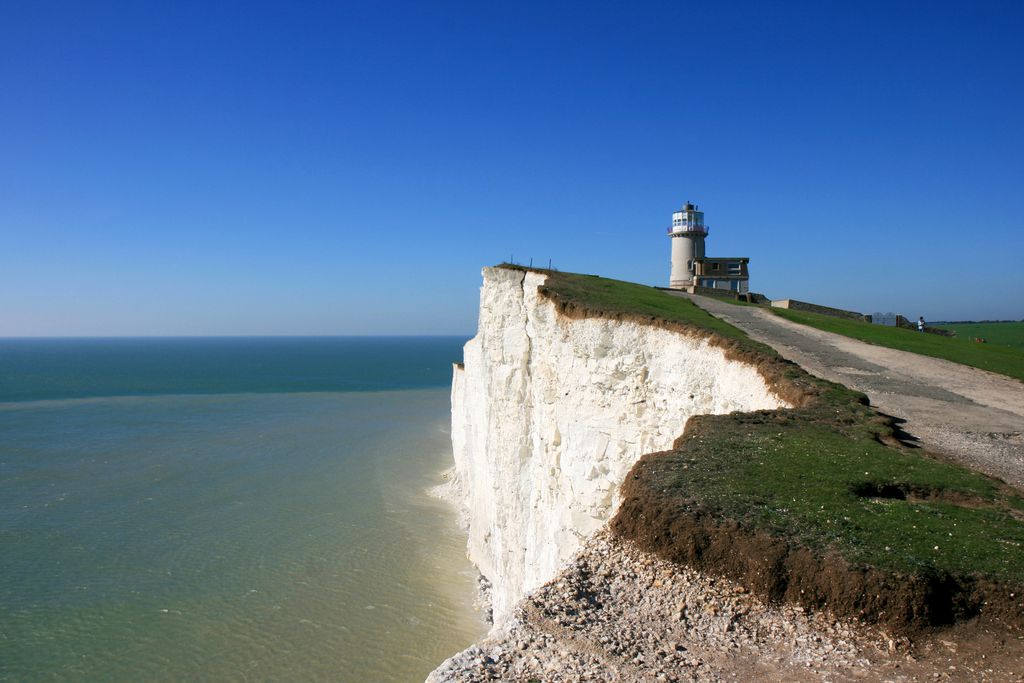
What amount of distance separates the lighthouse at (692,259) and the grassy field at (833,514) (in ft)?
108

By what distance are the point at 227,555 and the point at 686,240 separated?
34.6m

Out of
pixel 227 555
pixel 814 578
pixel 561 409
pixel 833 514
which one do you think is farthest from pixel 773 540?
pixel 227 555

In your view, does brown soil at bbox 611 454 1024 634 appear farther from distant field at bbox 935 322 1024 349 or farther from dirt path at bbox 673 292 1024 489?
distant field at bbox 935 322 1024 349

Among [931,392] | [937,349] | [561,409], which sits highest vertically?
[937,349]

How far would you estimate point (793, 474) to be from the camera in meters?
5.84

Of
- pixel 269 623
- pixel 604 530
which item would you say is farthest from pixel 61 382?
pixel 604 530

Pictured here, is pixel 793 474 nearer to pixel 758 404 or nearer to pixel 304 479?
pixel 758 404

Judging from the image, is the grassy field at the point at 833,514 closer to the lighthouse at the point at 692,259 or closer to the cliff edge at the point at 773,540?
the cliff edge at the point at 773,540

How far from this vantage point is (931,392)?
1123 centimetres

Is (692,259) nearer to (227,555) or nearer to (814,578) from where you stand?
(227,555)

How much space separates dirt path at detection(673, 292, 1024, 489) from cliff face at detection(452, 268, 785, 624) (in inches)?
88.2

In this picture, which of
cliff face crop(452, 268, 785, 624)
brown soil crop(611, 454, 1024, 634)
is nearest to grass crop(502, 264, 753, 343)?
cliff face crop(452, 268, 785, 624)

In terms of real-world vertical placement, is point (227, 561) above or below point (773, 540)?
below

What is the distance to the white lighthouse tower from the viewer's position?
41375 millimetres
